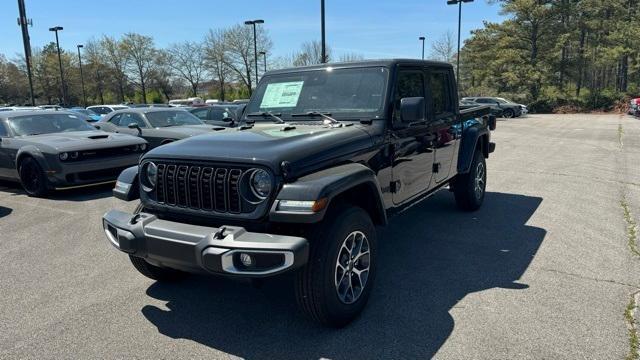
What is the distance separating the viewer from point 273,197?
9.82 feet

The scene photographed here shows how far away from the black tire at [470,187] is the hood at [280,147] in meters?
2.73

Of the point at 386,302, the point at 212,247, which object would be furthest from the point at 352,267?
the point at 212,247

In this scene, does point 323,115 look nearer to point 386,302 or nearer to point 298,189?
point 298,189

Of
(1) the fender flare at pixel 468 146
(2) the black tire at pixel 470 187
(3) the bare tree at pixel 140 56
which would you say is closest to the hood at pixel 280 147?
(1) the fender flare at pixel 468 146

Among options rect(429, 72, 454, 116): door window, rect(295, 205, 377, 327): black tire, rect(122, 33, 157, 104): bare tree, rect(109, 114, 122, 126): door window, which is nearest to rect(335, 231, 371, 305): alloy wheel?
rect(295, 205, 377, 327): black tire

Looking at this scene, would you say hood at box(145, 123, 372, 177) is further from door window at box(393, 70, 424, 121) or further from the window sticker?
the window sticker

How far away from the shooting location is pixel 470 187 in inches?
242

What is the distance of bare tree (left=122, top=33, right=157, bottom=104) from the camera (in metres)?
54.1

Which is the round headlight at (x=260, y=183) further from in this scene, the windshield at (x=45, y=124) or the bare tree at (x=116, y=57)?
the bare tree at (x=116, y=57)

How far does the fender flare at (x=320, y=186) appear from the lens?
9.39ft

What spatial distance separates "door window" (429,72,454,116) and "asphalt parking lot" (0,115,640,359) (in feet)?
4.73

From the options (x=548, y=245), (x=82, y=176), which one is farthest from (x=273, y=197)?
(x=82, y=176)

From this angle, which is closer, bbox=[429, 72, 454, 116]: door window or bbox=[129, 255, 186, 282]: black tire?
bbox=[129, 255, 186, 282]: black tire

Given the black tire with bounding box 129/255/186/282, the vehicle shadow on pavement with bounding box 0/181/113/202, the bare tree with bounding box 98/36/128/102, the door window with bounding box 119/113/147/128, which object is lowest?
the vehicle shadow on pavement with bounding box 0/181/113/202
